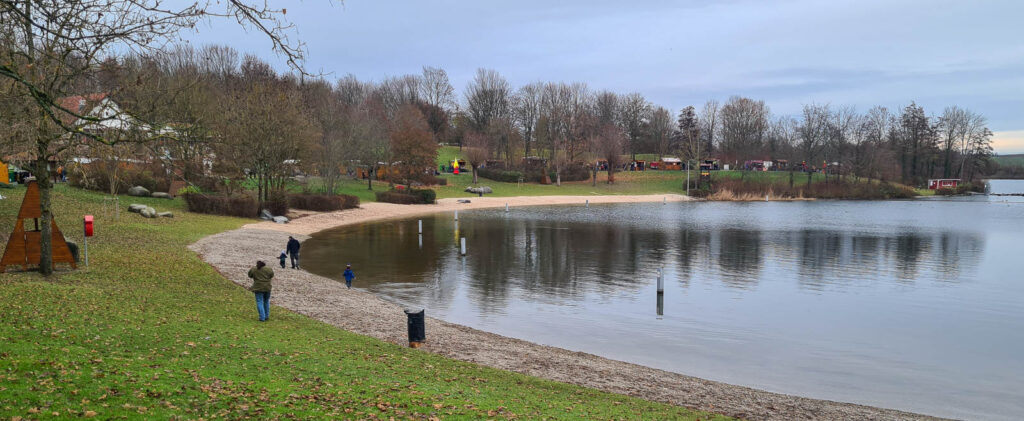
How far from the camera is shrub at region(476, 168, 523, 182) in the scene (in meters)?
98.5

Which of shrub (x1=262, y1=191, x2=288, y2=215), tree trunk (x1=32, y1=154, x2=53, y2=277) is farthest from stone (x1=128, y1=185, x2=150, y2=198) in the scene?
Result: tree trunk (x1=32, y1=154, x2=53, y2=277)

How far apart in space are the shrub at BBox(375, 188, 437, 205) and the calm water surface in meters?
19.2

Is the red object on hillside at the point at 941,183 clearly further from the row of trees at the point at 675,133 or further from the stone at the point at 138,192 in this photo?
the stone at the point at 138,192

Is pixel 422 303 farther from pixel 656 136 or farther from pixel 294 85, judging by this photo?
pixel 656 136

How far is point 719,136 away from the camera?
143 meters

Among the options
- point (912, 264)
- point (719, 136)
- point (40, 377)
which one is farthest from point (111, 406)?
point (719, 136)

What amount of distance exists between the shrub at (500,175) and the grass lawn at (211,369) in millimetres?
80518

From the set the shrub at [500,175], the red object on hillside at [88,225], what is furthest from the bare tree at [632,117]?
the red object on hillside at [88,225]

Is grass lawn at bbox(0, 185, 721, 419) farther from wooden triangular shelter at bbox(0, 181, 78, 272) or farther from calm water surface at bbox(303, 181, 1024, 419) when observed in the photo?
calm water surface at bbox(303, 181, 1024, 419)

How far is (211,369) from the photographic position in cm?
1025

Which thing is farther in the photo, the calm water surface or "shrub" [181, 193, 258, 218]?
"shrub" [181, 193, 258, 218]

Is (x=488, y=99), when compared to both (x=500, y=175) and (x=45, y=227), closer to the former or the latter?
(x=500, y=175)

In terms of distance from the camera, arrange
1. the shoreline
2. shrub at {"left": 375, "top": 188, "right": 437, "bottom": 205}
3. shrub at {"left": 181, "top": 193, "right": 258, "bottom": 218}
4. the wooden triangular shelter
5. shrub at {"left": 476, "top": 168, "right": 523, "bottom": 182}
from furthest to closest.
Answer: shrub at {"left": 476, "top": 168, "right": 523, "bottom": 182} < shrub at {"left": 375, "top": 188, "right": 437, "bottom": 205} < shrub at {"left": 181, "top": 193, "right": 258, "bottom": 218} < the wooden triangular shelter < the shoreline

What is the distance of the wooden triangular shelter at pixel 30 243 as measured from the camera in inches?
716
